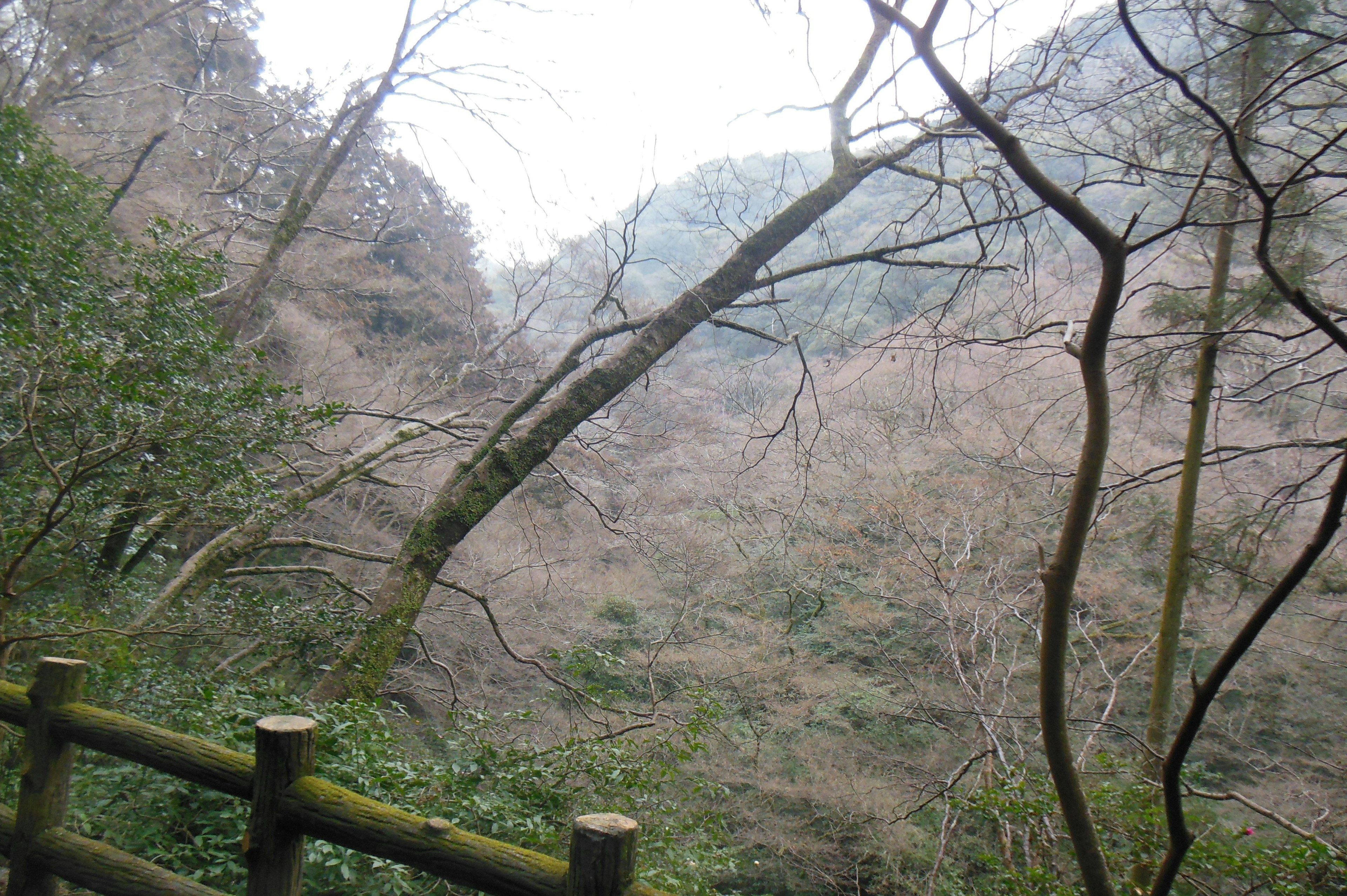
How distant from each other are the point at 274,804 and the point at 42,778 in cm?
82

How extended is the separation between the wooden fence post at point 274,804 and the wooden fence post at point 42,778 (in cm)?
71

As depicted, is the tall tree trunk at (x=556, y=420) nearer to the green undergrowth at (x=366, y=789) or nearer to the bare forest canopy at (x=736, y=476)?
the bare forest canopy at (x=736, y=476)

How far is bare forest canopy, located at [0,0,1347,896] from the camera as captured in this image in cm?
260

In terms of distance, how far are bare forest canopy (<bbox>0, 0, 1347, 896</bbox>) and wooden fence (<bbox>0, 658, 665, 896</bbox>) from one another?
1.73 ft

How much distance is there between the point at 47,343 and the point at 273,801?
252 cm

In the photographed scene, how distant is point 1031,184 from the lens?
3.80 ft

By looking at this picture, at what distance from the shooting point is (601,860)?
1.25 meters

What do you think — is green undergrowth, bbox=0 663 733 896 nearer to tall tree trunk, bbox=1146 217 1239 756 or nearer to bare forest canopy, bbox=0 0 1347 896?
bare forest canopy, bbox=0 0 1347 896

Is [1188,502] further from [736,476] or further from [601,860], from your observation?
[601,860]

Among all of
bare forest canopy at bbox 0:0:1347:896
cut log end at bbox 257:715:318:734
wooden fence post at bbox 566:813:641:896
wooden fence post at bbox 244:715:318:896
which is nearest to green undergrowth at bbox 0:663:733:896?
bare forest canopy at bbox 0:0:1347:896

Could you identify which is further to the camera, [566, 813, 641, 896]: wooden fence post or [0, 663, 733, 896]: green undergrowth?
[0, 663, 733, 896]: green undergrowth

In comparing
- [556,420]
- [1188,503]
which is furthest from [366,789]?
[1188,503]

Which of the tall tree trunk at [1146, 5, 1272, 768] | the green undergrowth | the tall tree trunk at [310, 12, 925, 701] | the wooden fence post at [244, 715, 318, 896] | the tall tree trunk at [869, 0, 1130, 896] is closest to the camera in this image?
the tall tree trunk at [869, 0, 1130, 896]

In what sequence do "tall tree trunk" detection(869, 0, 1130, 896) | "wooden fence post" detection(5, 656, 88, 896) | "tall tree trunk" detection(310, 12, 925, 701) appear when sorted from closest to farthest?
"tall tree trunk" detection(869, 0, 1130, 896) < "wooden fence post" detection(5, 656, 88, 896) < "tall tree trunk" detection(310, 12, 925, 701)
